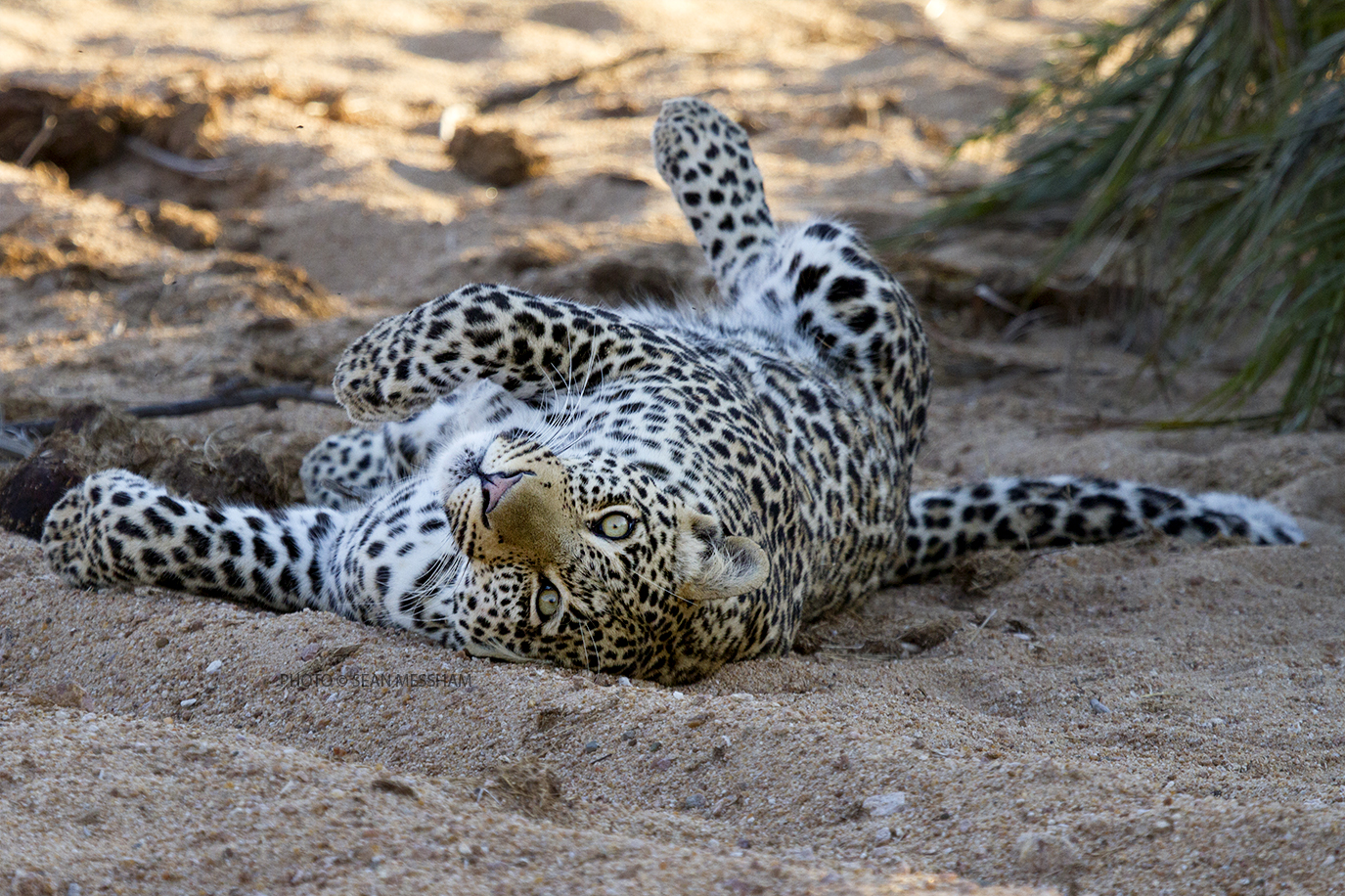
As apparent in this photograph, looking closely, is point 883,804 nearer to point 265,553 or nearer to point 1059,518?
point 265,553

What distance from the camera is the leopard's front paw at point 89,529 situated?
3809mm

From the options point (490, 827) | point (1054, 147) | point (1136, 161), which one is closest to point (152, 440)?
point (490, 827)

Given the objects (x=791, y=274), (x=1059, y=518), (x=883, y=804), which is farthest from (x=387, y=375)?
(x=1059, y=518)

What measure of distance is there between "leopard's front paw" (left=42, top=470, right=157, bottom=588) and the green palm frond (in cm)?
385

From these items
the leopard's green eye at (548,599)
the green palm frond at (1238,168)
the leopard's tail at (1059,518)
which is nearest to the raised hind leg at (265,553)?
the leopard's green eye at (548,599)

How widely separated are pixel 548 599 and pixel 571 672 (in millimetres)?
197

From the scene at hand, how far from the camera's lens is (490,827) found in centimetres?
256

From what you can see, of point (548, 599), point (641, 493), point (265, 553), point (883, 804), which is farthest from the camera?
point (265, 553)

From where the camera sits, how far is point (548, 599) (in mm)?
3430

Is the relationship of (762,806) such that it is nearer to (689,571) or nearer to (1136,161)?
(689,571)

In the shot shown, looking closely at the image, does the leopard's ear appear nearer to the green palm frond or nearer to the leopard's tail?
the leopard's tail

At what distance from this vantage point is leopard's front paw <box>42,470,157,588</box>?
3.81m

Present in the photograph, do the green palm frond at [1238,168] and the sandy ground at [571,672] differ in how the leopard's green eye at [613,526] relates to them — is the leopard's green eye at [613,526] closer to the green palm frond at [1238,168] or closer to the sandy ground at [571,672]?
the sandy ground at [571,672]

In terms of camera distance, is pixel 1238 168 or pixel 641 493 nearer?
pixel 641 493
